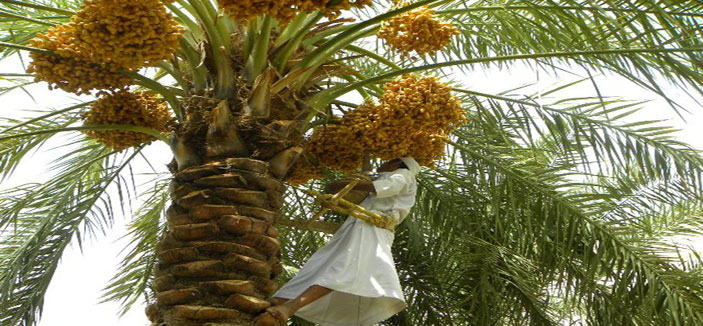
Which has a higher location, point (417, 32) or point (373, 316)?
point (417, 32)

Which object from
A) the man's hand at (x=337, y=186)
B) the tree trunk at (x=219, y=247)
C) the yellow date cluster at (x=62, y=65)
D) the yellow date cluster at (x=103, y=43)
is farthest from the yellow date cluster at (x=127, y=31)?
the man's hand at (x=337, y=186)

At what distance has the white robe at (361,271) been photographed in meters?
4.38

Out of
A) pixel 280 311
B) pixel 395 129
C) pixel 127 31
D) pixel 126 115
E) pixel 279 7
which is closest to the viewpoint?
pixel 279 7

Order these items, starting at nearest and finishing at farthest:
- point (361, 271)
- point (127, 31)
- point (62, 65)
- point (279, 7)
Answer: point (279, 7) < point (127, 31) < point (62, 65) < point (361, 271)

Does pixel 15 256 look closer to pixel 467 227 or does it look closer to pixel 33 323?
pixel 33 323

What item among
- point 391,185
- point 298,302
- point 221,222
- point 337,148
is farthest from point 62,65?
point 391,185

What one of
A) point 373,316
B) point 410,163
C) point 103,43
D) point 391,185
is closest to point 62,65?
point 103,43

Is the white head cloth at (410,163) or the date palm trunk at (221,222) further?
the white head cloth at (410,163)

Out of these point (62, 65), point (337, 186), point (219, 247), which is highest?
point (62, 65)

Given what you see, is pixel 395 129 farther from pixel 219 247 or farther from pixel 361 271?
pixel 219 247

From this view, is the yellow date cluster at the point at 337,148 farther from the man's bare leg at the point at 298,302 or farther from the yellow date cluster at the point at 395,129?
the man's bare leg at the point at 298,302

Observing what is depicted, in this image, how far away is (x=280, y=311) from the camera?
13.2 feet

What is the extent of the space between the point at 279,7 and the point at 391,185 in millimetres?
1451

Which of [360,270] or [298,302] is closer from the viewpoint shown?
[298,302]
